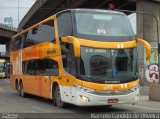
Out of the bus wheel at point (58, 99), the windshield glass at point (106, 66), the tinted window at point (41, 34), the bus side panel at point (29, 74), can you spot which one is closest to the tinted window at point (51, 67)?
the bus wheel at point (58, 99)

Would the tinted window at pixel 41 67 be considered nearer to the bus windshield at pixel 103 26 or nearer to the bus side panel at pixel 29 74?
the bus side panel at pixel 29 74

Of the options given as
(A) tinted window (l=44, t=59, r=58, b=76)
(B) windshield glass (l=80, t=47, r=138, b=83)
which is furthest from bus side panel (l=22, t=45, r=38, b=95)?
(B) windshield glass (l=80, t=47, r=138, b=83)

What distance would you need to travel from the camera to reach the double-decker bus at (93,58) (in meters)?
15.0

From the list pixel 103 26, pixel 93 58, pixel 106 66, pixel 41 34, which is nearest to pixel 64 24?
pixel 103 26

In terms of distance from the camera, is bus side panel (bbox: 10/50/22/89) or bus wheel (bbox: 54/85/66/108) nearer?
bus wheel (bbox: 54/85/66/108)

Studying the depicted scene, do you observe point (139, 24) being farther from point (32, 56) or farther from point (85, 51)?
point (85, 51)

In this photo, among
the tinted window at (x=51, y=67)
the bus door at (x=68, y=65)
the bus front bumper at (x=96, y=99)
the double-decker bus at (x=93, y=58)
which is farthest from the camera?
the tinted window at (x=51, y=67)

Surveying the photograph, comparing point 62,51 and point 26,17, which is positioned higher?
point 26,17

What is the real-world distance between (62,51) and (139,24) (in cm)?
2370

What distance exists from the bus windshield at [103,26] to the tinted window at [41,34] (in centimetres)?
237

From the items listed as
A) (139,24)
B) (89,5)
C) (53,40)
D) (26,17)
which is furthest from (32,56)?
(26,17)

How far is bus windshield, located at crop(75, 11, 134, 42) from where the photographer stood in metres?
15.6

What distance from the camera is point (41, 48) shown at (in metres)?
19.9

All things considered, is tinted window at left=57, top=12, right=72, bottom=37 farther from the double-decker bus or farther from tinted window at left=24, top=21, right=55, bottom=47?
tinted window at left=24, top=21, right=55, bottom=47
